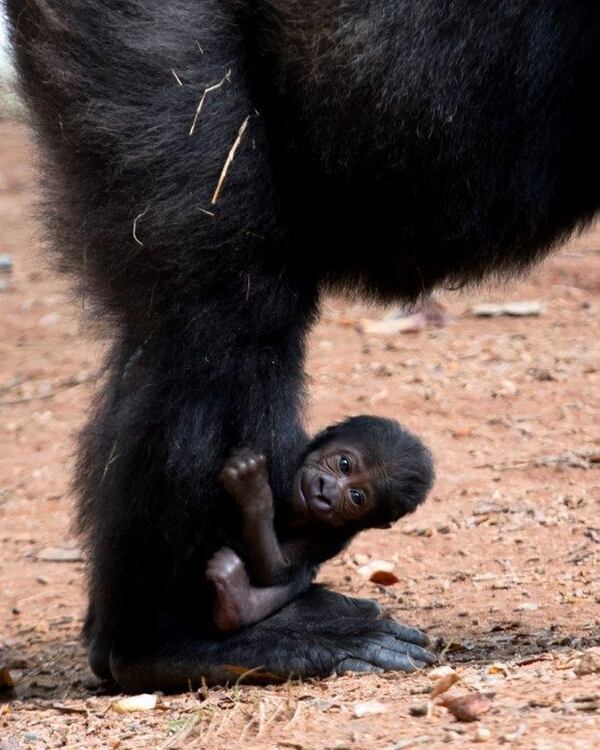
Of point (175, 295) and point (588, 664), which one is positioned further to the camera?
point (175, 295)

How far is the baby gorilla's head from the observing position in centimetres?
422

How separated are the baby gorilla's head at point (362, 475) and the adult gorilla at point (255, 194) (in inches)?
4.9

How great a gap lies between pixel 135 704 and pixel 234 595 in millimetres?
434

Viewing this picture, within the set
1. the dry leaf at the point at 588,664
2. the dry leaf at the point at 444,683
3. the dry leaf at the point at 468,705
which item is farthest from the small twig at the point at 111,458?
the dry leaf at the point at 588,664

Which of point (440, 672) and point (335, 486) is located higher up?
point (335, 486)

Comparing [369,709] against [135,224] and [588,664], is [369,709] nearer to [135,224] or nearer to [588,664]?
[588,664]

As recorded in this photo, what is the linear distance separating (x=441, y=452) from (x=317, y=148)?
2.89m

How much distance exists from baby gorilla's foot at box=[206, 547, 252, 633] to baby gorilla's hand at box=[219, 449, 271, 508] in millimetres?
187

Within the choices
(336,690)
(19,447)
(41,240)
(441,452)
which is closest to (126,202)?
(41,240)

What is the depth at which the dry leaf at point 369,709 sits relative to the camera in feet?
10.7

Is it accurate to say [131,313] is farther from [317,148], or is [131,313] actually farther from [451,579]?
[451,579]

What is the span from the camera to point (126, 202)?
3.73 meters

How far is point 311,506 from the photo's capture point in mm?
4223

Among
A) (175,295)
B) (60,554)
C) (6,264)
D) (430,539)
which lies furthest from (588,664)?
(6,264)
